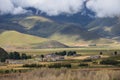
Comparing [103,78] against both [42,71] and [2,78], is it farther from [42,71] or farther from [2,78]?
[2,78]

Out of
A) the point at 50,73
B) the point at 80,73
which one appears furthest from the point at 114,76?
the point at 50,73

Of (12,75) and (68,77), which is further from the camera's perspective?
(12,75)

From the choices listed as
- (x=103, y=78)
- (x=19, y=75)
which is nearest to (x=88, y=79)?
(x=103, y=78)

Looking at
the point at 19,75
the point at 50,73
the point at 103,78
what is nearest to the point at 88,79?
the point at 103,78

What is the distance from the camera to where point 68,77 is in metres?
127

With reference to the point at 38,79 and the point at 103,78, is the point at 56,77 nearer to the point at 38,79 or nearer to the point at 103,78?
the point at 38,79

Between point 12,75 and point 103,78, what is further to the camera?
point 12,75

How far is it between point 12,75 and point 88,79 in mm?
27510

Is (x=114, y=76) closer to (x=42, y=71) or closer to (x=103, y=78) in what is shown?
(x=103, y=78)

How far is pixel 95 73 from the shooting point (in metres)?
136

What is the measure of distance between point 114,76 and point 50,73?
69.2 ft

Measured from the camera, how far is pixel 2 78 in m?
132

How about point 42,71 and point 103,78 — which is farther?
point 42,71

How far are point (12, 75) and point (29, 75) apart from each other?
7853mm
